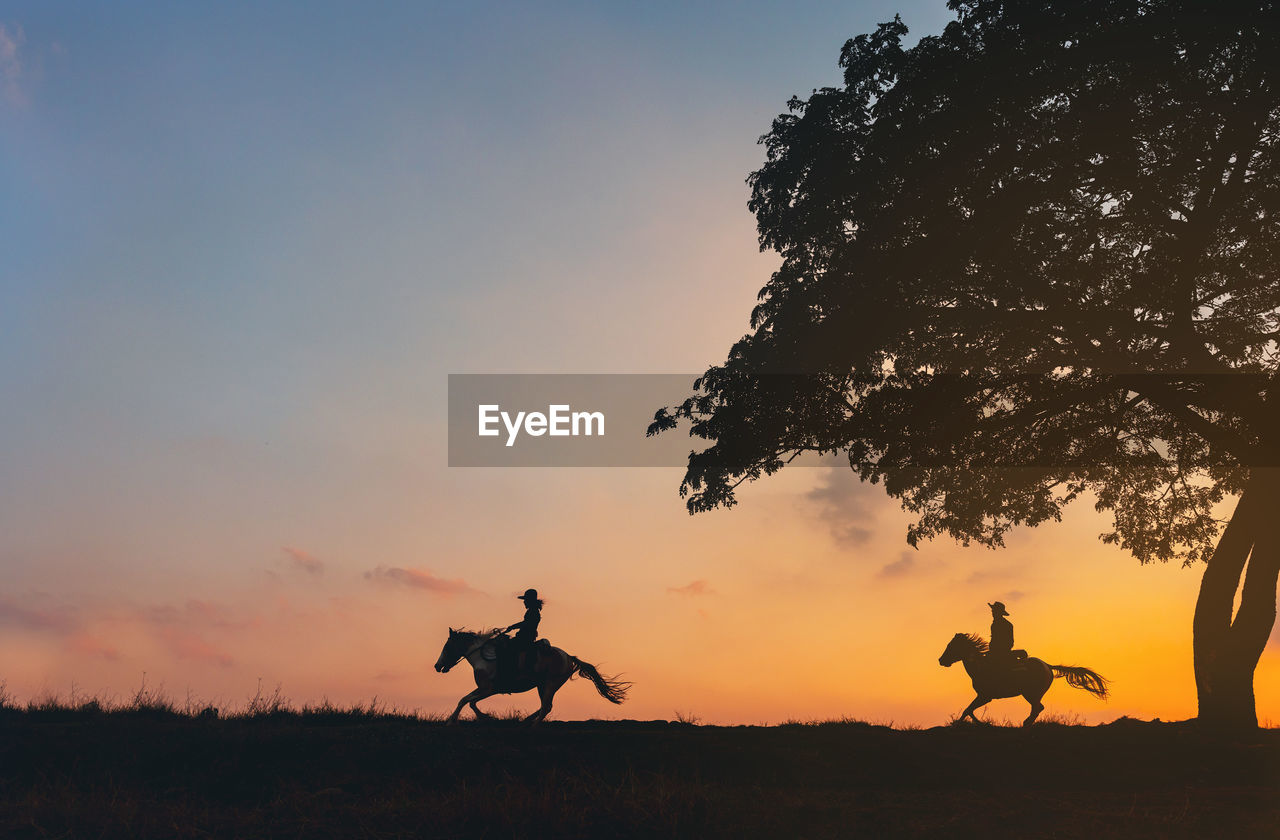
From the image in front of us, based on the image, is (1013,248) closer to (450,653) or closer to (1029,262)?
(1029,262)

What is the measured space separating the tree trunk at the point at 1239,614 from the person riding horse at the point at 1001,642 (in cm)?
358

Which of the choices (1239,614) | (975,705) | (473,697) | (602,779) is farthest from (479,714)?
(1239,614)

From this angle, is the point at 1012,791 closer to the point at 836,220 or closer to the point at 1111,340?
the point at 1111,340

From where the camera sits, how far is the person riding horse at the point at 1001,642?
857 inches

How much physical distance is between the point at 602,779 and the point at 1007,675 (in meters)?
12.3

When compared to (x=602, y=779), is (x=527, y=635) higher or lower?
higher

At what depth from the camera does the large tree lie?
18500 mm

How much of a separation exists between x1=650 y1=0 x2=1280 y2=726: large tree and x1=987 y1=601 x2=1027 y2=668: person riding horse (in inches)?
115

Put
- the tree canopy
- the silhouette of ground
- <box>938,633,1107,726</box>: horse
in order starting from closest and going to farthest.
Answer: the silhouette of ground, the tree canopy, <box>938,633,1107,726</box>: horse

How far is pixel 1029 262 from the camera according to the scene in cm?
1873

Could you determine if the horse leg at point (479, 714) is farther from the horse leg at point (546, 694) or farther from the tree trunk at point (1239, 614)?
the tree trunk at point (1239, 614)

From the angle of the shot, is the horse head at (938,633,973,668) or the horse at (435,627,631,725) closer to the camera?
the horse at (435,627,631,725)

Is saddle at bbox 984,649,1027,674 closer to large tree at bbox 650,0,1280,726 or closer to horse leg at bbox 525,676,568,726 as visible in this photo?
large tree at bbox 650,0,1280,726

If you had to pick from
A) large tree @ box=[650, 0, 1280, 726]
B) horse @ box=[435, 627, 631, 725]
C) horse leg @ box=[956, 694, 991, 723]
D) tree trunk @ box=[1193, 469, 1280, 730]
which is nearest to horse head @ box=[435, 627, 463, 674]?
horse @ box=[435, 627, 631, 725]
